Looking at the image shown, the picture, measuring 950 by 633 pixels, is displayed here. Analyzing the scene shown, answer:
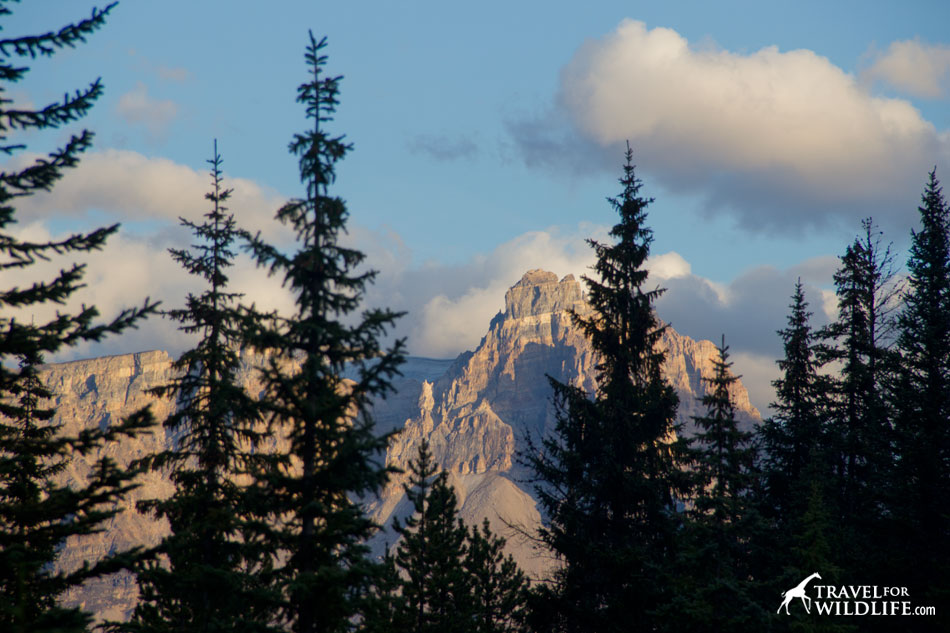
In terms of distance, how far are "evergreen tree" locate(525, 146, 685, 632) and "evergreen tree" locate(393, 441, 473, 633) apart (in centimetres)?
1275

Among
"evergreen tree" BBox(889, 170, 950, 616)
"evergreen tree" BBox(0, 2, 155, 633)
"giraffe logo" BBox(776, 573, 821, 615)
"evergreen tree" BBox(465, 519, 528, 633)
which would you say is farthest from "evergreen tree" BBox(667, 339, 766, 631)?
"evergreen tree" BBox(465, 519, 528, 633)

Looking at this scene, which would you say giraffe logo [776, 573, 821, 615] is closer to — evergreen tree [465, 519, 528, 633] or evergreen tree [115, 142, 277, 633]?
evergreen tree [115, 142, 277, 633]

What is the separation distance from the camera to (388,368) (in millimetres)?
15594

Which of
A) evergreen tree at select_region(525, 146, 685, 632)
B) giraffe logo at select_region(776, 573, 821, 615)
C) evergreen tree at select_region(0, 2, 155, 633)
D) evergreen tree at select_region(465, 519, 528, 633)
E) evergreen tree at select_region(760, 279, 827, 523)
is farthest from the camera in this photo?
evergreen tree at select_region(465, 519, 528, 633)

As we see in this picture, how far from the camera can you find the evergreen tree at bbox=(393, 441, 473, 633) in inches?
1567

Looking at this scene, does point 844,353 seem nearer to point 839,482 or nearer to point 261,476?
A: point 839,482

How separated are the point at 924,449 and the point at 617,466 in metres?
11.5

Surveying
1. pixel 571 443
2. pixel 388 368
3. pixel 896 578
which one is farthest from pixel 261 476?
pixel 896 578

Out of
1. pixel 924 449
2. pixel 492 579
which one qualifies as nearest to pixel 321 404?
pixel 924 449

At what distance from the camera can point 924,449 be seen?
28344 millimetres

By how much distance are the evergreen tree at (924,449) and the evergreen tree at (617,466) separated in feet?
28.3

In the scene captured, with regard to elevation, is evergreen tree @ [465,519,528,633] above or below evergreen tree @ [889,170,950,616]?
below

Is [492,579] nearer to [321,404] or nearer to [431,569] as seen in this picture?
[431,569]

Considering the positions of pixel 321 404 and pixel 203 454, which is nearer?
pixel 321 404
